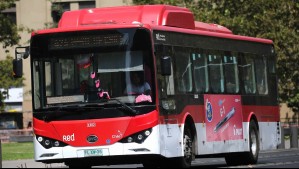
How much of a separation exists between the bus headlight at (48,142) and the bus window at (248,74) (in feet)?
21.8

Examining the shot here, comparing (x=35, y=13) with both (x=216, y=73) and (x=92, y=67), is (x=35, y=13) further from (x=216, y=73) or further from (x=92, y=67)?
(x=92, y=67)

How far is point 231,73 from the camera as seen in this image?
26.8 metres

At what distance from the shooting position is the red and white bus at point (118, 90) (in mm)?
21984

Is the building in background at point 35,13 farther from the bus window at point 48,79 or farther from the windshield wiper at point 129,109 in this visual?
the windshield wiper at point 129,109

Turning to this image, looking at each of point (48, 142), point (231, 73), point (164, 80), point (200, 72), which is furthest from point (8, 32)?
point (164, 80)

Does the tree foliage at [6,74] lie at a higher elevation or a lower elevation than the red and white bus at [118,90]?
lower

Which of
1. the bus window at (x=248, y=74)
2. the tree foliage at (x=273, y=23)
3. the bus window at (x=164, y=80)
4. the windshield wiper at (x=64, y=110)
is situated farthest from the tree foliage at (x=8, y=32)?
the windshield wiper at (x=64, y=110)

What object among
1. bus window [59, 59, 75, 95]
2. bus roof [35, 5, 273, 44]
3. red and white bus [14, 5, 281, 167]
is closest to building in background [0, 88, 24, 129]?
red and white bus [14, 5, 281, 167]

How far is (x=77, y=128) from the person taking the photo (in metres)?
22.2

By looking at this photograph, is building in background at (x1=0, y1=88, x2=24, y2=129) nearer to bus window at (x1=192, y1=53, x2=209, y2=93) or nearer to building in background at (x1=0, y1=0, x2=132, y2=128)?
building in background at (x1=0, y1=0, x2=132, y2=128)

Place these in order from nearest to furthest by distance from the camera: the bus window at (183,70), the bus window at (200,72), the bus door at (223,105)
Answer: the bus window at (183,70) → the bus window at (200,72) → the bus door at (223,105)

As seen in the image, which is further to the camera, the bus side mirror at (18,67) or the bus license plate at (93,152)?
the bus side mirror at (18,67)

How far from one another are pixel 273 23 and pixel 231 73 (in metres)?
28.6

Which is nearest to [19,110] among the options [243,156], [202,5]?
[202,5]
